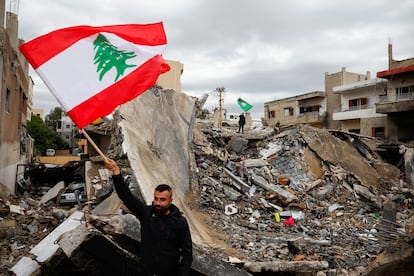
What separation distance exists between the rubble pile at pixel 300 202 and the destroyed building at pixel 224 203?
0.12ft

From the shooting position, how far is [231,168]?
11227mm

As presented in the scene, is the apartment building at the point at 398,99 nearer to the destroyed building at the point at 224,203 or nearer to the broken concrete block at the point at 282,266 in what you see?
the destroyed building at the point at 224,203

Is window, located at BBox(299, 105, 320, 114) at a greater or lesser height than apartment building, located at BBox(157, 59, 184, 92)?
lesser

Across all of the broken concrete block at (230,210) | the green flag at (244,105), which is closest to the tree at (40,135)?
the green flag at (244,105)

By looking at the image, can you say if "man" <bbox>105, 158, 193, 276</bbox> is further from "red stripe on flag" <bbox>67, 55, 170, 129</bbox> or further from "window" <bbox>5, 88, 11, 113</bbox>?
"window" <bbox>5, 88, 11, 113</bbox>

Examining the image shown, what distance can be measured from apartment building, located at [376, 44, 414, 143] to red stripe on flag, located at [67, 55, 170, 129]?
21257 mm

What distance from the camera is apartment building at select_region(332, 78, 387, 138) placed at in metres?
24.1

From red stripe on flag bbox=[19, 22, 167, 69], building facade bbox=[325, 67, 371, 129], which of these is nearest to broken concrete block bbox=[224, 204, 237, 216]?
red stripe on flag bbox=[19, 22, 167, 69]

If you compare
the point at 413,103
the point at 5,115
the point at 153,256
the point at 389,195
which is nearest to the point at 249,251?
the point at 153,256

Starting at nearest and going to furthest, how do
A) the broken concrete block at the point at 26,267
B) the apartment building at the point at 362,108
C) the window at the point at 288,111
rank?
the broken concrete block at the point at 26,267
the apartment building at the point at 362,108
the window at the point at 288,111

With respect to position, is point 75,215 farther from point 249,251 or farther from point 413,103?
point 413,103

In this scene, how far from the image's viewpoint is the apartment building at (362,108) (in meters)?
24.1

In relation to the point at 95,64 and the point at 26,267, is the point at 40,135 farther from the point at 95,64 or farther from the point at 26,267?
the point at 95,64

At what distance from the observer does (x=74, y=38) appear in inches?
139
